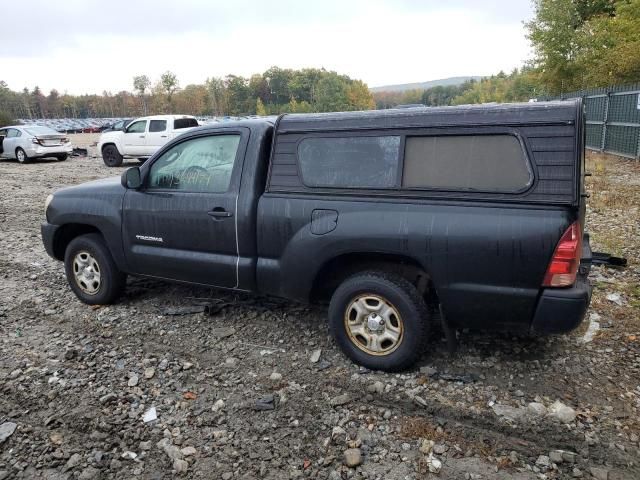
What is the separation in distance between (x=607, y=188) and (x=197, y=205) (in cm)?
935

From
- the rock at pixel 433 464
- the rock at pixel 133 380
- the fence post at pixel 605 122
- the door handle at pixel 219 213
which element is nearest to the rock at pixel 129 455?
the rock at pixel 133 380

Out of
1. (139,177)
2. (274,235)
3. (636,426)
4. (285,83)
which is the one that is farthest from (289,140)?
(285,83)

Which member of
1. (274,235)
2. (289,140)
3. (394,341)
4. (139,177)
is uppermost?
(289,140)

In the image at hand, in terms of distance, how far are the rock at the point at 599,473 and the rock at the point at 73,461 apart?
277 centimetres

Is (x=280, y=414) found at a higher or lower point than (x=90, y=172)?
lower

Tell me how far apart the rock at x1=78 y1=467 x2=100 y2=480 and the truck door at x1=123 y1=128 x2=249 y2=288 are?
171cm

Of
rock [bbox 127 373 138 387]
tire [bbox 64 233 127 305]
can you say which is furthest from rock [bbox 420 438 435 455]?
tire [bbox 64 233 127 305]

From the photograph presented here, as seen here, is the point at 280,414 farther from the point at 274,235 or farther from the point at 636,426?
the point at 636,426

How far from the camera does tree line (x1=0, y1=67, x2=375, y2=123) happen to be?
333 feet

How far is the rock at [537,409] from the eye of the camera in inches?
122

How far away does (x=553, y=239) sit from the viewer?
9.61 feet

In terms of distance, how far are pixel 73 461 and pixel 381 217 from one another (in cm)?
233

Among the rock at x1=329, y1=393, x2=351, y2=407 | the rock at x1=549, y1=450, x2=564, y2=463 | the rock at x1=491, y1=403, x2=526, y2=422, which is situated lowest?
the rock at x1=549, y1=450, x2=564, y2=463

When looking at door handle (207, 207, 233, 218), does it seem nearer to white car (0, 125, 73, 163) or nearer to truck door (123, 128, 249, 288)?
truck door (123, 128, 249, 288)
